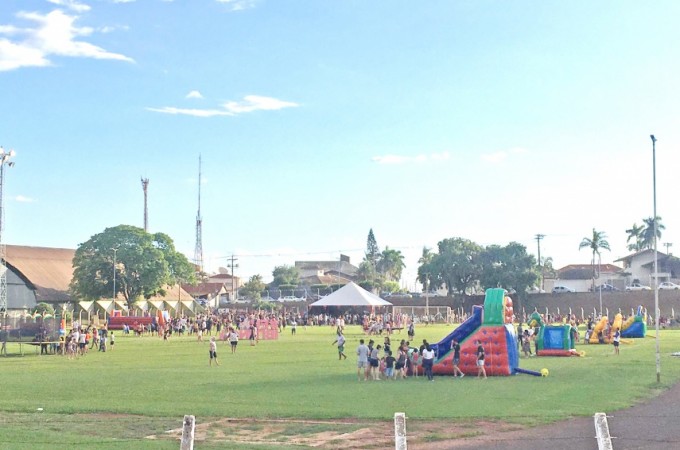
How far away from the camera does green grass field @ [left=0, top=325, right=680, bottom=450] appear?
18281 mm

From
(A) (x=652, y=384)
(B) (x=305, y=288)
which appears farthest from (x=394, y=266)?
(A) (x=652, y=384)

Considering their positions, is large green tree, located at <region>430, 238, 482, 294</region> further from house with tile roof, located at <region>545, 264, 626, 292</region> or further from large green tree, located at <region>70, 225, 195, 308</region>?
large green tree, located at <region>70, 225, 195, 308</region>

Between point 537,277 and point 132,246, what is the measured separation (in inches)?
1999

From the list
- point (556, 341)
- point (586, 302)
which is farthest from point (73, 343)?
point (586, 302)

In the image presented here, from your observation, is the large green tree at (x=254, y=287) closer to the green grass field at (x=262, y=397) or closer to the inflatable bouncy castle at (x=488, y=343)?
the green grass field at (x=262, y=397)

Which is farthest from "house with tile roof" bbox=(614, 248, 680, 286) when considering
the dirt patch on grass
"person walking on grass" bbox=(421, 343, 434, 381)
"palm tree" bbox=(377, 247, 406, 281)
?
the dirt patch on grass

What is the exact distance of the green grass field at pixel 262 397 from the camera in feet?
60.0

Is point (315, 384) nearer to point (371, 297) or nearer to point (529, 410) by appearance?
point (529, 410)

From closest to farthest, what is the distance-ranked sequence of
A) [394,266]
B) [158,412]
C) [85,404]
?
1. [158,412]
2. [85,404]
3. [394,266]

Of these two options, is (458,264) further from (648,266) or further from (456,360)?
(456,360)

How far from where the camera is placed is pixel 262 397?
23.8 meters

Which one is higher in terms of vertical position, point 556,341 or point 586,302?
point 586,302

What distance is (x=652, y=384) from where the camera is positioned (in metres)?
27.2

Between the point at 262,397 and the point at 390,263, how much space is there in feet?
456
